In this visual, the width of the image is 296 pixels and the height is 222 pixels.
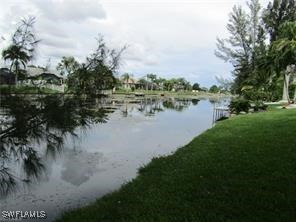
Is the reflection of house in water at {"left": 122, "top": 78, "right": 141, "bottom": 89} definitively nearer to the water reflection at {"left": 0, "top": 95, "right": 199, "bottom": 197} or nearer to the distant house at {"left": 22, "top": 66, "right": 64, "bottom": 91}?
the water reflection at {"left": 0, "top": 95, "right": 199, "bottom": 197}

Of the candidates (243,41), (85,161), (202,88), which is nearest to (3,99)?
(85,161)

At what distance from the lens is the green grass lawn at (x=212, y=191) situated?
5.65 meters

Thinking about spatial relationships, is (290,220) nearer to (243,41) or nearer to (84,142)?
(84,142)

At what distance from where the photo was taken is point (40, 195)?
340 inches

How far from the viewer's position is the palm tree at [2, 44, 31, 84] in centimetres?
600

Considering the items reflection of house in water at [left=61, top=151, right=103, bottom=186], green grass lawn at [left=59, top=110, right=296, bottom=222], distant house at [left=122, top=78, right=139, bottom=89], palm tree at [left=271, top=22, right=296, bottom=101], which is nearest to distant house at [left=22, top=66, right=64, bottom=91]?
green grass lawn at [left=59, top=110, right=296, bottom=222]

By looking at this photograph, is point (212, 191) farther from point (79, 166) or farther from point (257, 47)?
point (257, 47)

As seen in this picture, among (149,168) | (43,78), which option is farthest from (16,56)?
(149,168)

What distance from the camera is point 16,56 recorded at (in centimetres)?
604

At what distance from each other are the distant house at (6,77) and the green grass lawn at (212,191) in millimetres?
2386

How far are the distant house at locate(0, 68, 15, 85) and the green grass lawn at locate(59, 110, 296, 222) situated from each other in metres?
2.39

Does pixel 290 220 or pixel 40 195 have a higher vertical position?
pixel 290 220

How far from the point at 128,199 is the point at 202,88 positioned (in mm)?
148638

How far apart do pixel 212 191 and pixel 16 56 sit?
12.5 ft
